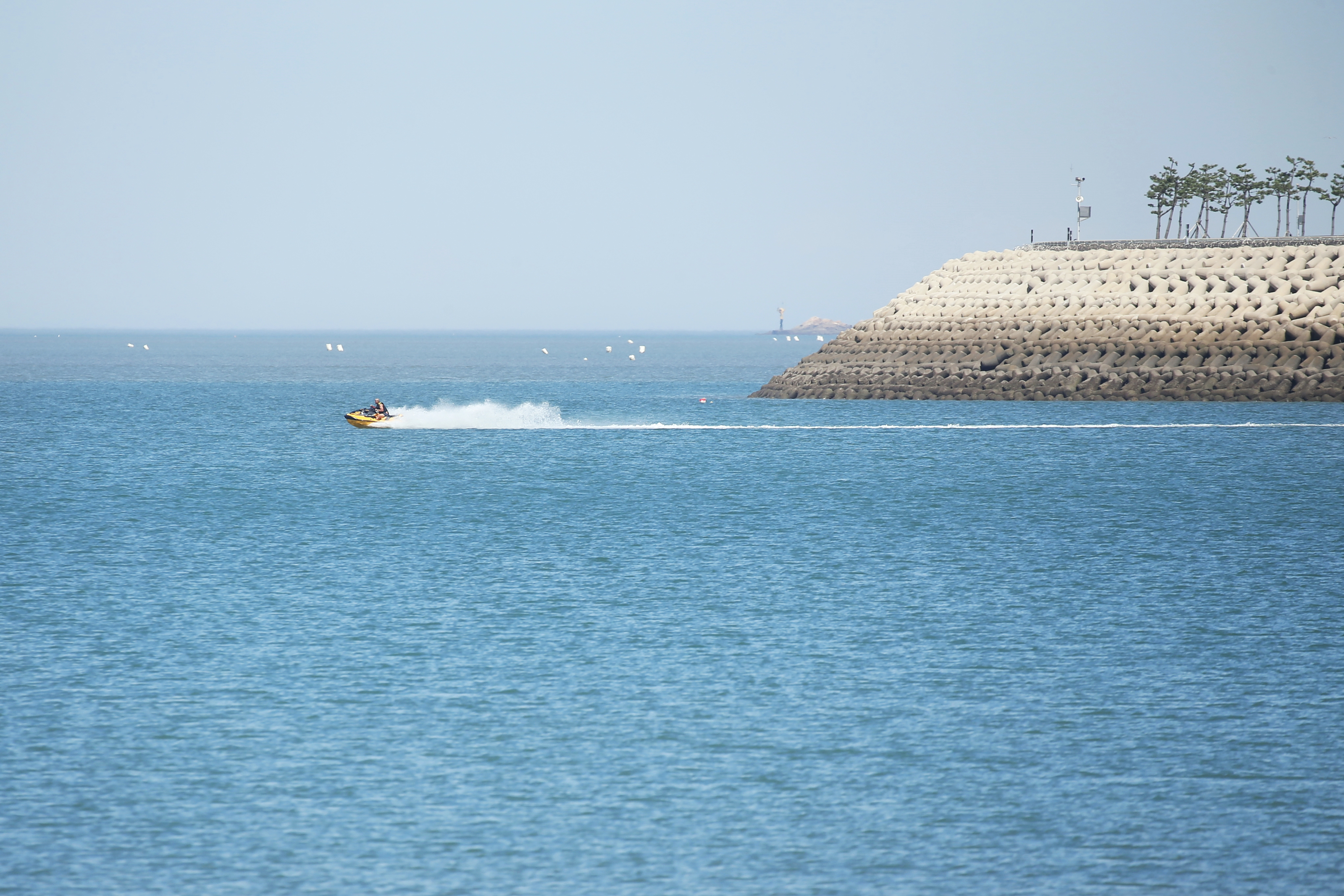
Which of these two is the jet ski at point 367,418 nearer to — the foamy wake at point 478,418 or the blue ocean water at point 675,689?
the foamy wake at point 478,418

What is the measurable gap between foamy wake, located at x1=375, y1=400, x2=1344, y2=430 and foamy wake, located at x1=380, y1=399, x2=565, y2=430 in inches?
2.5

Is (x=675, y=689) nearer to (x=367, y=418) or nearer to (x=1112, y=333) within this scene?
(x=367, y=418)

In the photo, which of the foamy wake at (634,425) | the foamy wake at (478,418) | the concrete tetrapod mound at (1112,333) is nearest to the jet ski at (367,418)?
the foamy wake at (634,425)

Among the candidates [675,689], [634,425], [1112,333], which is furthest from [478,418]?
[675,689]

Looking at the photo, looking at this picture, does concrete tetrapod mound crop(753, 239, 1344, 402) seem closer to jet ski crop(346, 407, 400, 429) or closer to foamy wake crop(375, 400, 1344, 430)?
foamy wake crop(375, 400, 1344, 430)

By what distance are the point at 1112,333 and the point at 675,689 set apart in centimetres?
7925

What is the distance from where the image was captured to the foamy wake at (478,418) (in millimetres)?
86625

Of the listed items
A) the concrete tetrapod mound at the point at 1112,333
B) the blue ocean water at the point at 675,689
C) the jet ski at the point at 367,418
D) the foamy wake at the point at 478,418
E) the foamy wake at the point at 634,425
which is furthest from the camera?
the concrete tetrapod mound at the point at 1112,333


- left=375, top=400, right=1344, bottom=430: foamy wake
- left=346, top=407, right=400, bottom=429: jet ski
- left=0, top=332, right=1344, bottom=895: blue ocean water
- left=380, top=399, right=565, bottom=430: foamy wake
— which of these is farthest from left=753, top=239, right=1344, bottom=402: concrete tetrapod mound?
left=0, top=332, right=1344, bottom=895: blue ocean water

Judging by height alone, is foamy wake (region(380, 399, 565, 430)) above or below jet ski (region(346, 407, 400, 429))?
below

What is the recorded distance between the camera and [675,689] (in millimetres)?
23094

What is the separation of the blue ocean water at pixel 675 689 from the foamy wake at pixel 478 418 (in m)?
31.4

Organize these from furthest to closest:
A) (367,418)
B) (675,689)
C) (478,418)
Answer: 1. (478,418)
2. (367,418)
3. (675,689)

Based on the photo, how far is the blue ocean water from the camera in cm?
1588
